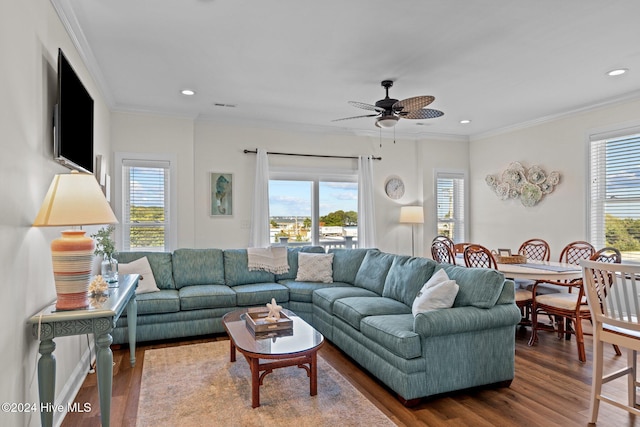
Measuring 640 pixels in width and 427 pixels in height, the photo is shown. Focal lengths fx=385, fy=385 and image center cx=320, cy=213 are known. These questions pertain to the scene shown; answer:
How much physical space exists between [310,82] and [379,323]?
2660 mm

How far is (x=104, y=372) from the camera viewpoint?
85.4 inches

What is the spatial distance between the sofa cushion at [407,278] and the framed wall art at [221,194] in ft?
9.20

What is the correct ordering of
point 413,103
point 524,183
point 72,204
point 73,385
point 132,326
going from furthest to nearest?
point 524,183 < point 413,103 < point 132,326 < point 73,385 < point 72,204

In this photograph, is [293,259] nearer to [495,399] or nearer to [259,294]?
[259,294]

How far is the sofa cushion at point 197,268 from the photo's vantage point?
15.3 ft

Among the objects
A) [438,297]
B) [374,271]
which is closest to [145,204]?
[374,271]

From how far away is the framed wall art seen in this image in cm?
568

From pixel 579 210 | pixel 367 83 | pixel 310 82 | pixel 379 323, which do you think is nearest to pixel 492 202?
pixel 579 210

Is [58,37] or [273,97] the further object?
[273,97]

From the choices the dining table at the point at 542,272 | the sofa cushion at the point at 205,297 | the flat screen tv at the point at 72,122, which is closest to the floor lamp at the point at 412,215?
the dining table at the point at 542,272

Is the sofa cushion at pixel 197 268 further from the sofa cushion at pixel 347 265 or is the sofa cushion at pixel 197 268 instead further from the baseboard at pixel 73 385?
the sofa cushion at pixel 347 265

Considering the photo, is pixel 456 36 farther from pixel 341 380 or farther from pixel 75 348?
pixel 75 348

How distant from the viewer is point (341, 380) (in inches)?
121

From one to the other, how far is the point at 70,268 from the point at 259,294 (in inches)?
98.2
